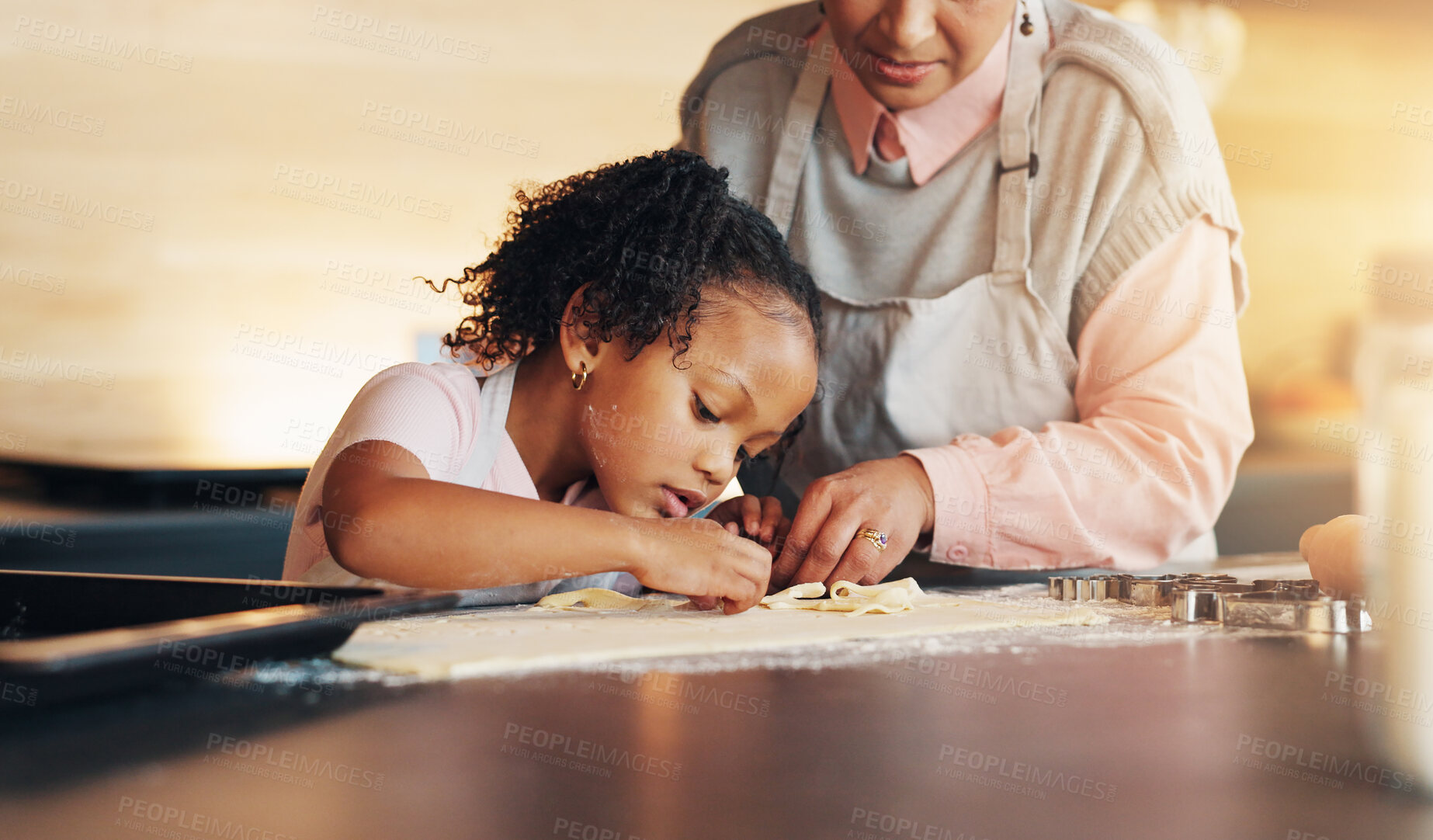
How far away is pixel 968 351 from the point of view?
1379mm

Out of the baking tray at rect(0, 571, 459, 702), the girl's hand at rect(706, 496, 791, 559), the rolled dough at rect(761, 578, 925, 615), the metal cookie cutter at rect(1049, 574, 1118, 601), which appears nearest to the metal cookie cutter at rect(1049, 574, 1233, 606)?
the metal cookie cutter at rect(1049, 574, 1118, 601)

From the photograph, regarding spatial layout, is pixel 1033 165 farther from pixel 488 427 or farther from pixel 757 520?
pixel 488 427

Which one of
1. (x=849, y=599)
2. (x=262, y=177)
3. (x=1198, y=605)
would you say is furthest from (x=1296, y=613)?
(x=262, y=177)

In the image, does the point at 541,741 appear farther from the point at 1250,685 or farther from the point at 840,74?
the point at 840,74

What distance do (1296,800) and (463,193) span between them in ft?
10.5

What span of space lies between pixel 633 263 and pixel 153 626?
0.66 m

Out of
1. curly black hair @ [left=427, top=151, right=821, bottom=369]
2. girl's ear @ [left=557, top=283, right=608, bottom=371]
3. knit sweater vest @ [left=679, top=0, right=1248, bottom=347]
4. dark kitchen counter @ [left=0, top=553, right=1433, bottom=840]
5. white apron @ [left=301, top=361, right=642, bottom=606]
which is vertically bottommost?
dark kitchen counter @ [left=0, top=553, right=1433, bottom=840]

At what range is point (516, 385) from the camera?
3.69ft

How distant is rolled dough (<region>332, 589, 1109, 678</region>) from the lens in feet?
1.87

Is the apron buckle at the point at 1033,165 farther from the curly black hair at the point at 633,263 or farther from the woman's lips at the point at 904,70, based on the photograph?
the curly black hair at the point at 633,263

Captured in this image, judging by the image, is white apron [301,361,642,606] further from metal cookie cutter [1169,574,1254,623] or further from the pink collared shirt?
the pink collared shirt

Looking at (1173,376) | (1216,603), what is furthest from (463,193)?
(1216,603)

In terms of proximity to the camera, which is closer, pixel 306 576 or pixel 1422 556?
pixel 1422 556

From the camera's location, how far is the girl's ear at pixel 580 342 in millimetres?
1048
